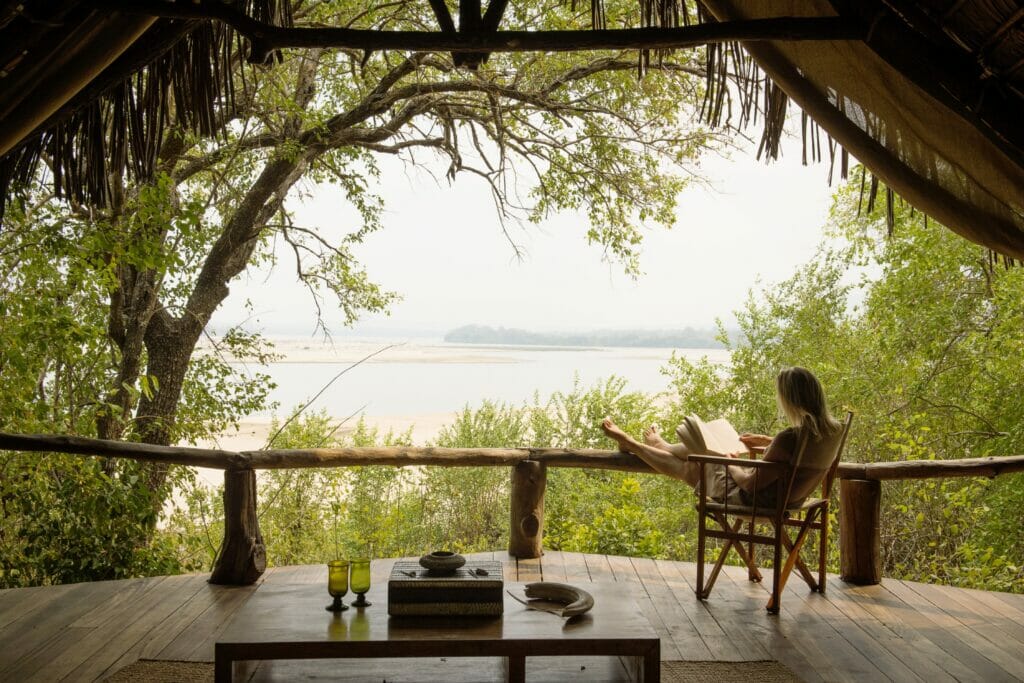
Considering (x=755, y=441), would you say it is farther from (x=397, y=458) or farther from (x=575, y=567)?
(x=397, y=458)

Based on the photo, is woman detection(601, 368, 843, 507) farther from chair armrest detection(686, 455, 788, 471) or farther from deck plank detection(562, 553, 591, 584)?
deck plank detection(562, 553, 591, 584)

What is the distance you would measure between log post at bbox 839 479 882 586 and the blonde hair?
89cm

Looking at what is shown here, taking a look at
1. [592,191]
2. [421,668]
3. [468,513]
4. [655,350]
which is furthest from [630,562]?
[655,350]

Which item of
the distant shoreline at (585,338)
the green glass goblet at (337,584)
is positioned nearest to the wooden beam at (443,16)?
the green glass goblet at (337,584)

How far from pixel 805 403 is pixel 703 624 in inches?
42.7

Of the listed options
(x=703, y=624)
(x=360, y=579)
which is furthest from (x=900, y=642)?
(x=360, y=579)

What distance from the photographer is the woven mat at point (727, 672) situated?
3195mm

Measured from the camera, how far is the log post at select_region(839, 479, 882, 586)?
15.1ft

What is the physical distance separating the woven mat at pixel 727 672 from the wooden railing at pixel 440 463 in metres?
1.48

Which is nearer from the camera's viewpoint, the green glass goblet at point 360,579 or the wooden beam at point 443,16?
the wooden beam at point 443,16

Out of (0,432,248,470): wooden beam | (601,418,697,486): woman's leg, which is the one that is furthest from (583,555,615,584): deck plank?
(0,432,248,470): wooden beam

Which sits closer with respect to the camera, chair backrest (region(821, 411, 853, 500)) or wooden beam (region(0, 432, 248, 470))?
chair backrest (region(821, 411, 853, 500))

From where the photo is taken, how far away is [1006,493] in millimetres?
8164

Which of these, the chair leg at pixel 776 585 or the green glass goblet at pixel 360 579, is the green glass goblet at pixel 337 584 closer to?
the green glass goblet at pixel 360 579
